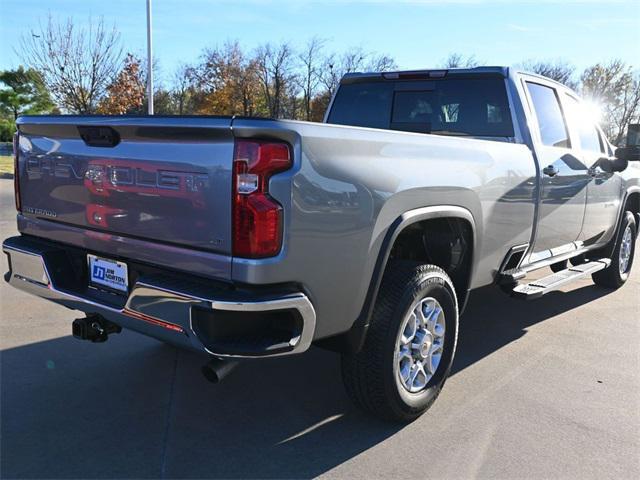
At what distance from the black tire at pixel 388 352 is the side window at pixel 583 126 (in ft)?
9.19

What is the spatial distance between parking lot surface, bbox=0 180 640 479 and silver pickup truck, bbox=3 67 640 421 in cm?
34

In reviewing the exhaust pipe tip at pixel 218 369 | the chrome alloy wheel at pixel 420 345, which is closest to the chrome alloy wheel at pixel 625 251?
the chrome alloy wheel at pixel 420 345

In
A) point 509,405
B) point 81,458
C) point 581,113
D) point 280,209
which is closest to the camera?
point 280,209

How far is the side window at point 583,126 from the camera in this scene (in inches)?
208

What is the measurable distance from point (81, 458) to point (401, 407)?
163 cm

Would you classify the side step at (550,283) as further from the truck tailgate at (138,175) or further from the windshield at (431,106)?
the truck tailgate at (138,175)

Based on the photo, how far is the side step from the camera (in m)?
4.22

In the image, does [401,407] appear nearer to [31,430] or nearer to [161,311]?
[161,311]

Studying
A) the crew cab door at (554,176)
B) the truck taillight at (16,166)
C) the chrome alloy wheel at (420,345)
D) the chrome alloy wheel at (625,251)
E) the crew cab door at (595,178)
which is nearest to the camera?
the chrome alloy wheel at (420,345)

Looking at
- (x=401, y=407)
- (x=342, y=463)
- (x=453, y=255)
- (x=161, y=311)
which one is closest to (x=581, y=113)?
(x=453, y=255)

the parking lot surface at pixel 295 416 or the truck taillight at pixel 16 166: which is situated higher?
the truck taillight at pixel 16 166

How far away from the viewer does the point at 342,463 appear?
2.88 m

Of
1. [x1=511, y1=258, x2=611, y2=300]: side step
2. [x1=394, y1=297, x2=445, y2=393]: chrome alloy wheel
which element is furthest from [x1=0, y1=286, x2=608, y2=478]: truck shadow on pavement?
[x1=511, y1=258, x2=611, y2=300]: side step

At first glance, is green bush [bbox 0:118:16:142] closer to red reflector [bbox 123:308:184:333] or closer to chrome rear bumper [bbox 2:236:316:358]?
chrome rear bumper [bbox 2:236:316:358]
